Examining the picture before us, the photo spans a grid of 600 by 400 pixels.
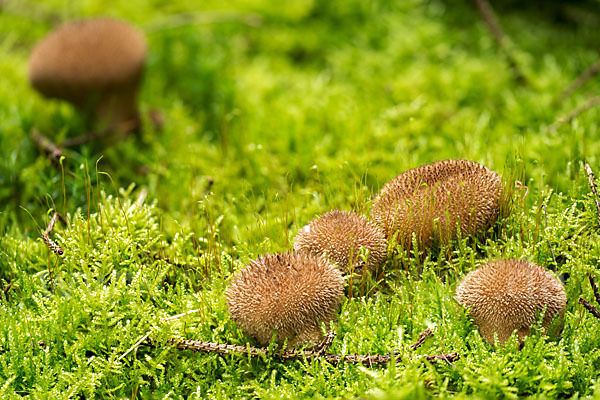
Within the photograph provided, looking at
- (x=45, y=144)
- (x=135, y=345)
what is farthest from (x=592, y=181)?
(x=45, y=144)

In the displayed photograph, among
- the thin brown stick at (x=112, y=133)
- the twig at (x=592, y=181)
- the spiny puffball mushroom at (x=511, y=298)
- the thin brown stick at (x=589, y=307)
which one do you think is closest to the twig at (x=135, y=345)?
the spiny puffball mushroom at (x=511, y=298)

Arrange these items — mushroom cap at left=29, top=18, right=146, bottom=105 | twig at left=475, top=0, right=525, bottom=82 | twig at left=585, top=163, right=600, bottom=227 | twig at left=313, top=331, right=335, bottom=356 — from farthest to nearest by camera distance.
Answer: twig at left=475, top=0, right=525, bottom=82, mushroom cap at left=29, top=18, right=146, bottom=105, twig at left=585, top=163, right=600, bottom=227, twig at left=313, top=331, right=335, bottom=356


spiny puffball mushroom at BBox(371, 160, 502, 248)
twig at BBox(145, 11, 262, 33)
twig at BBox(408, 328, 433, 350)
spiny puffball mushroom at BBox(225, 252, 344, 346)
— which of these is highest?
twig at BBox(145, 11, 262, 33)

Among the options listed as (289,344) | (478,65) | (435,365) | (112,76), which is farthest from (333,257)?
(478,65)

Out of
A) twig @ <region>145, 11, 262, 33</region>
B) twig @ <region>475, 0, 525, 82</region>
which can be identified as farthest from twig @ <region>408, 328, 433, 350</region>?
twig @ <region>145, 11, 262, 33</region>

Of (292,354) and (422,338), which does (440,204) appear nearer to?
(422,338)

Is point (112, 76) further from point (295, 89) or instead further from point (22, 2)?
point (22, 2)

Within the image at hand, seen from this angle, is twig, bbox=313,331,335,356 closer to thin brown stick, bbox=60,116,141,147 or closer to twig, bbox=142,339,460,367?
twig, bbox=142,339,460,367
